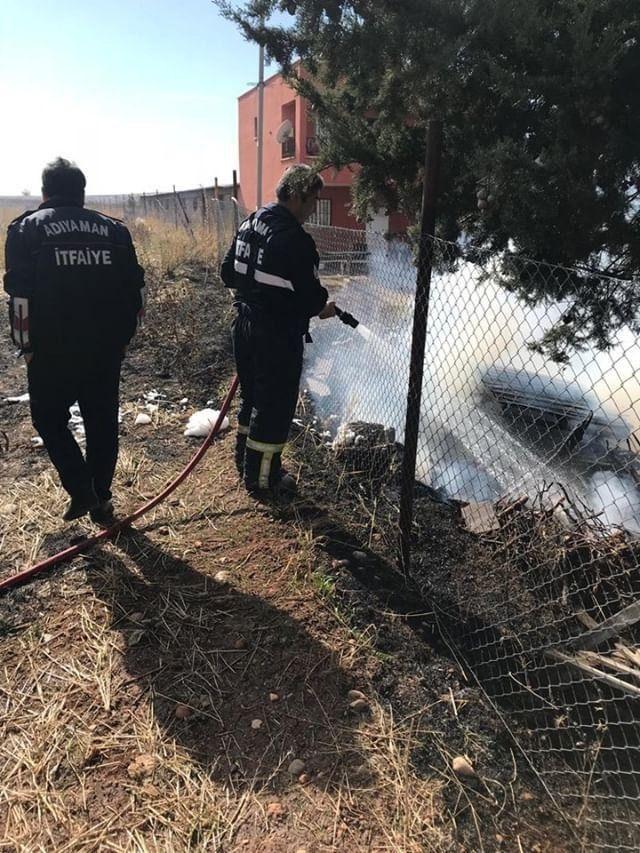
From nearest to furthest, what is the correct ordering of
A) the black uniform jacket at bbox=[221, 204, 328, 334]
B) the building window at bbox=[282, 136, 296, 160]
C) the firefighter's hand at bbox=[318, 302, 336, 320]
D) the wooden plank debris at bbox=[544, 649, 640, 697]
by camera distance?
1. the wooden plank debris at bbox=[544, 649, 640, 697]
2. the black uniform jacket at bbox=[221, 204, 328, 334]
3. the firefighter's hand at bbox=[318, 302, 336, 320]
4. the building window at bbox=[282, 136, 296, 160]

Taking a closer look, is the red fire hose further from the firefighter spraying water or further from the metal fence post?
the metal fence post

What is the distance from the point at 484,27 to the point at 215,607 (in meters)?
2.73

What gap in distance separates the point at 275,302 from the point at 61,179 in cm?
119

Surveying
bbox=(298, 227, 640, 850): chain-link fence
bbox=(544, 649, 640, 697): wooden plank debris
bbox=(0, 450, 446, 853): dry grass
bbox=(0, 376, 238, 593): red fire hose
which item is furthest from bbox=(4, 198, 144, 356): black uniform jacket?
bbox=(544, 649, 640, 697): wooden plank debris

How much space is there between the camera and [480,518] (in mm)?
3635

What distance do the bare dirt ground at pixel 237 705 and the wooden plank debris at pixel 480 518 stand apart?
79 centimetres

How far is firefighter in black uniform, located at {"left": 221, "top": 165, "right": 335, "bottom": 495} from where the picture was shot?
3.12m

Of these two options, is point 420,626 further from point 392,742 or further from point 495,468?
point 495,468

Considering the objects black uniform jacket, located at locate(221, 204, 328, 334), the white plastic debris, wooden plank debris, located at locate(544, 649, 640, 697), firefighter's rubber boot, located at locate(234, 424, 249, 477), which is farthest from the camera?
the white plastic debris

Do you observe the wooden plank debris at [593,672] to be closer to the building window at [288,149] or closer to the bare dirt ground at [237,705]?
the bare dirt ground at [237,705]

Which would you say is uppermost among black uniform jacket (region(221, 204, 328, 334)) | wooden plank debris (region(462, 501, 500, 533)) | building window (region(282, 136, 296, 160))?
building window (region(282, 136, 296, 160))

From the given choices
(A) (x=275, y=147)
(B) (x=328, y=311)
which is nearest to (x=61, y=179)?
(B) (x=328, y=311)

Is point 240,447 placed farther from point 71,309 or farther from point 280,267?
point 71,309

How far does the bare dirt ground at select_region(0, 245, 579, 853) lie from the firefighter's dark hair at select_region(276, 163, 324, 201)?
5.89 ft
